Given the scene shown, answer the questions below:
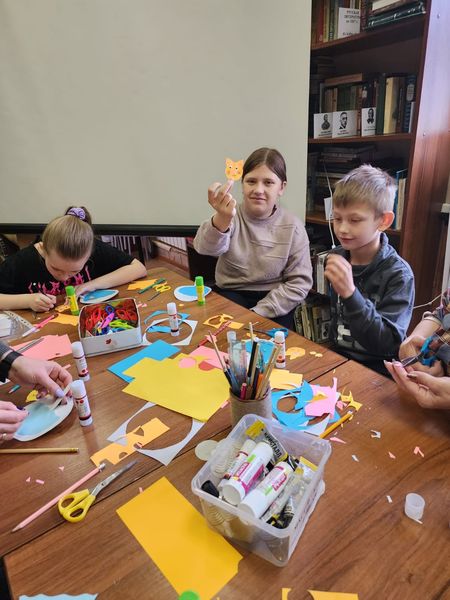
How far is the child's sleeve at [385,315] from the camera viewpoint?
1.08m

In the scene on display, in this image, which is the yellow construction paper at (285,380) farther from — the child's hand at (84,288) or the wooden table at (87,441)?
the child's hand at (84,288)

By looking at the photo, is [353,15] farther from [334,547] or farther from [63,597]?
[63,597]

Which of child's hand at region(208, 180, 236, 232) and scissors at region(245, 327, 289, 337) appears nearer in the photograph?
scissors at region(245, 327, 289, 337)

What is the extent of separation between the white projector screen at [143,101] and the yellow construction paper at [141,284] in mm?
808

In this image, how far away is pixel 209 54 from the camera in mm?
2031

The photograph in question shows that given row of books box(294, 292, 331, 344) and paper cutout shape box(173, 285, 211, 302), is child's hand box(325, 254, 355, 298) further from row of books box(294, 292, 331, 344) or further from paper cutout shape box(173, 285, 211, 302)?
row of books box(294, 292, 331, 344)

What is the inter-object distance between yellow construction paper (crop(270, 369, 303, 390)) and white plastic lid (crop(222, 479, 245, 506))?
36 cm

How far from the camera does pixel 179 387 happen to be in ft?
2.93

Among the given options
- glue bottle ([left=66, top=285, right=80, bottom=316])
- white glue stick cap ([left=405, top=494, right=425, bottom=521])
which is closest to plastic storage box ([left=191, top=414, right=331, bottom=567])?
white glue stick cap ([left=405, top=494, right=425, bottom=521])

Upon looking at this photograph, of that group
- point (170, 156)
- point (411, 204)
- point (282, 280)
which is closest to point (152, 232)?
point (170, 156)

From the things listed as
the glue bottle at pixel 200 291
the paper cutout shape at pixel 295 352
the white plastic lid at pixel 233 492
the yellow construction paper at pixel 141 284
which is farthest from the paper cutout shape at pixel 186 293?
the white plastic lid at pixel 233 492

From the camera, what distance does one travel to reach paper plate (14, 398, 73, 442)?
2.53ft

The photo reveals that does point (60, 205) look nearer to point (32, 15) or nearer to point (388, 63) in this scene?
point (32, 15)

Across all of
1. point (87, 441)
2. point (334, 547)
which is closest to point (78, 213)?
point (87, 441)
